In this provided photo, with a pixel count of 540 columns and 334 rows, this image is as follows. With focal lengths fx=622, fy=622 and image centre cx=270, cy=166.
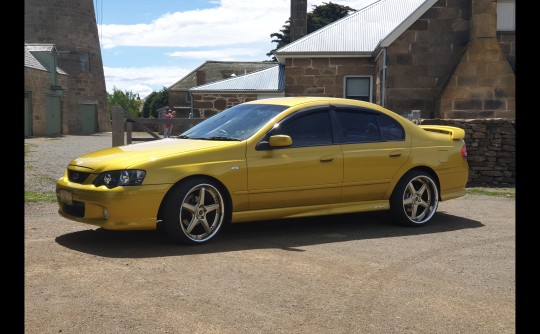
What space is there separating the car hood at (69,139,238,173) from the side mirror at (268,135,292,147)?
41 cm

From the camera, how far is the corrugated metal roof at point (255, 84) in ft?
84.7

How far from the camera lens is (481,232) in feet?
26.2

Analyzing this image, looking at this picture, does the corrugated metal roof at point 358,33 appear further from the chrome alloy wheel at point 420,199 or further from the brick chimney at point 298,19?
the chrome alloy wheel at point 420,199

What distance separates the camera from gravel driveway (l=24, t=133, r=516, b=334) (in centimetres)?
435

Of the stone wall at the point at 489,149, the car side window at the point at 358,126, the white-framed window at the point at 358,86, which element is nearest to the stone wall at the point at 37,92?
the white-framed window at the point at 358,86

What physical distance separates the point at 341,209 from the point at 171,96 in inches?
2204

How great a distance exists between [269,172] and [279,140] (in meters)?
0.40

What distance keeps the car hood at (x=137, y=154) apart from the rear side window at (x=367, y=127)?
1.61 metres

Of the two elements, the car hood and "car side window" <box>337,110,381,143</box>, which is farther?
"car side window" <box>337,110,381,143</box>

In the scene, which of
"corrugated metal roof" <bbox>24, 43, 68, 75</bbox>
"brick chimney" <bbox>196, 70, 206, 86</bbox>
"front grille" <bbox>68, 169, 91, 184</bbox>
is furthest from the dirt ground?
"brick chimney" <bbox>196, 70, 206, 86</bbox>

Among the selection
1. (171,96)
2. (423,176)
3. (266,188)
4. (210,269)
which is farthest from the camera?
(171,96)

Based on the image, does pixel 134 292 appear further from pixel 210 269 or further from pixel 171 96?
pixel 171 96

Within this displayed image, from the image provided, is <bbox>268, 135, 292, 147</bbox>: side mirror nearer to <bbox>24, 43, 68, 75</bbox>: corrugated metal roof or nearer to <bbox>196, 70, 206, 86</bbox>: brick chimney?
<bbox>24, 43, 68, 75</bbox>: corrugated metal roof

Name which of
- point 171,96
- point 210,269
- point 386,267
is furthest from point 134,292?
point 171,96
